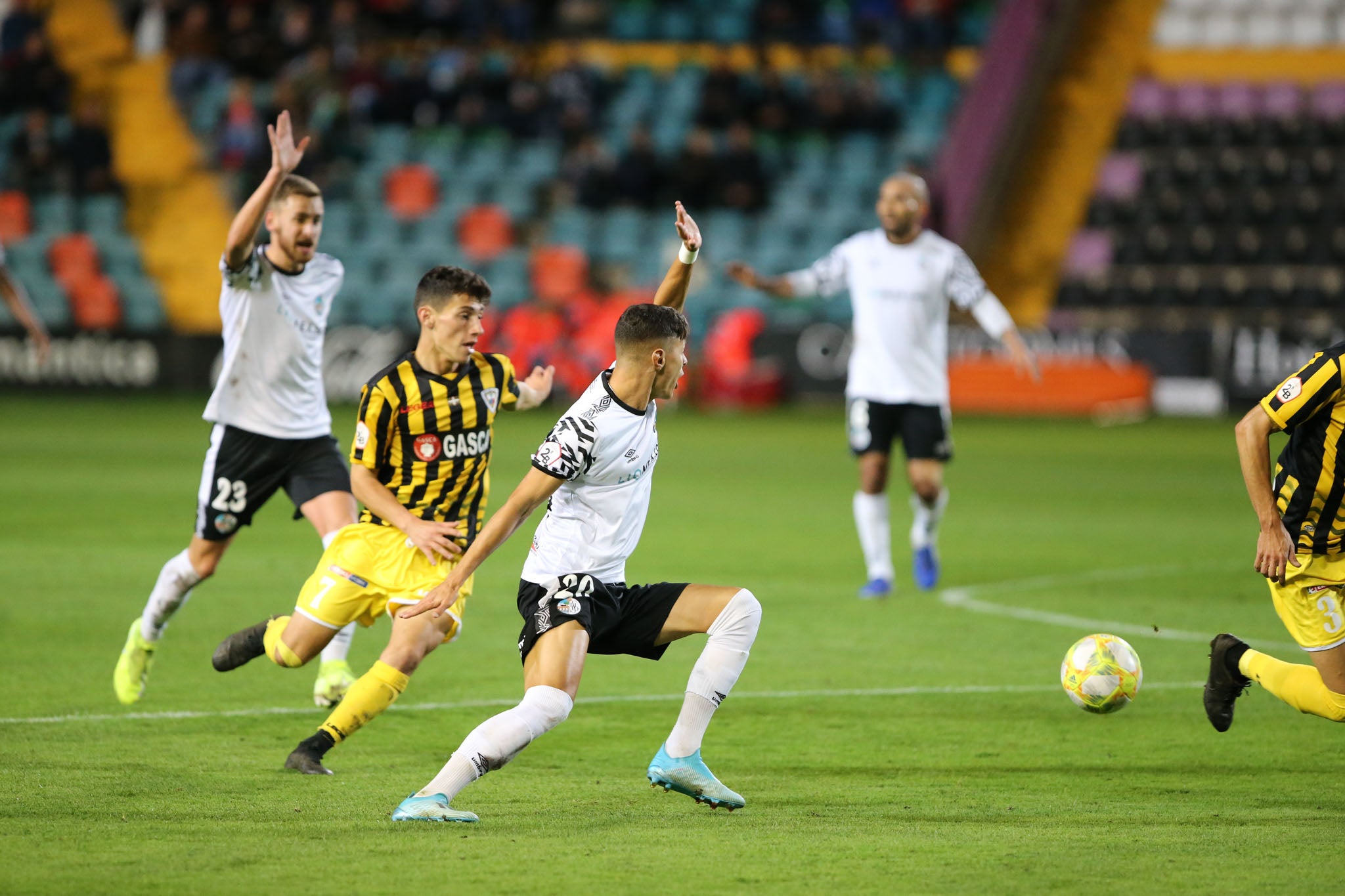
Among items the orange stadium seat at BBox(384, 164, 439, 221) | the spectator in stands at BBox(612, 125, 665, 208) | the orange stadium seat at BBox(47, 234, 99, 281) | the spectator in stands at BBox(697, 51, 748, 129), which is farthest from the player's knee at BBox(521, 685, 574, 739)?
the orange stadium seat at BBox(47, 234, 99, 281)

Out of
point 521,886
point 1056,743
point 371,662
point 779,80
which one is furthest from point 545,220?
point 521,886

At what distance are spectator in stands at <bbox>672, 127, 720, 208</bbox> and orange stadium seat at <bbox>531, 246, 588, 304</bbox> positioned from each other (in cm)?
198

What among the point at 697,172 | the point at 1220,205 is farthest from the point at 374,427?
the point at 1220,205

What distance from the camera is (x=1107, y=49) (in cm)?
3073

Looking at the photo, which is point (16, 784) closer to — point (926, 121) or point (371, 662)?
point (371, 662)

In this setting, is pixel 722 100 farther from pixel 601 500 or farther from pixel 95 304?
pixel 601 500

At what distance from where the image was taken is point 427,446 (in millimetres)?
6457

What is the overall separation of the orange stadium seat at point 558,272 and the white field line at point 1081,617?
17.2 m

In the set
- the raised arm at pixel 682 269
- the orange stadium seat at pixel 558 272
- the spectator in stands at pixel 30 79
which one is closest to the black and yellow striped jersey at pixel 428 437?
the raised arm at pixel 682 269

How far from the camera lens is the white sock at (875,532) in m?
10.5

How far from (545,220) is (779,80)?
4.61 meters

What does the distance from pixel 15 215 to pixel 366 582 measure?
25.4m

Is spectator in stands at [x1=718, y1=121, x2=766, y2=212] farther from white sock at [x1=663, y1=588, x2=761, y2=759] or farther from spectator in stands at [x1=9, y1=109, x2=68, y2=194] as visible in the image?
white sock at [x1=663, y1=588, x2=761, y2=759]

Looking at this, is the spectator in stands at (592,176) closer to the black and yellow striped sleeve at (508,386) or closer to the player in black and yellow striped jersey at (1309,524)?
the black and yellow striped sleeve at (508,386)
